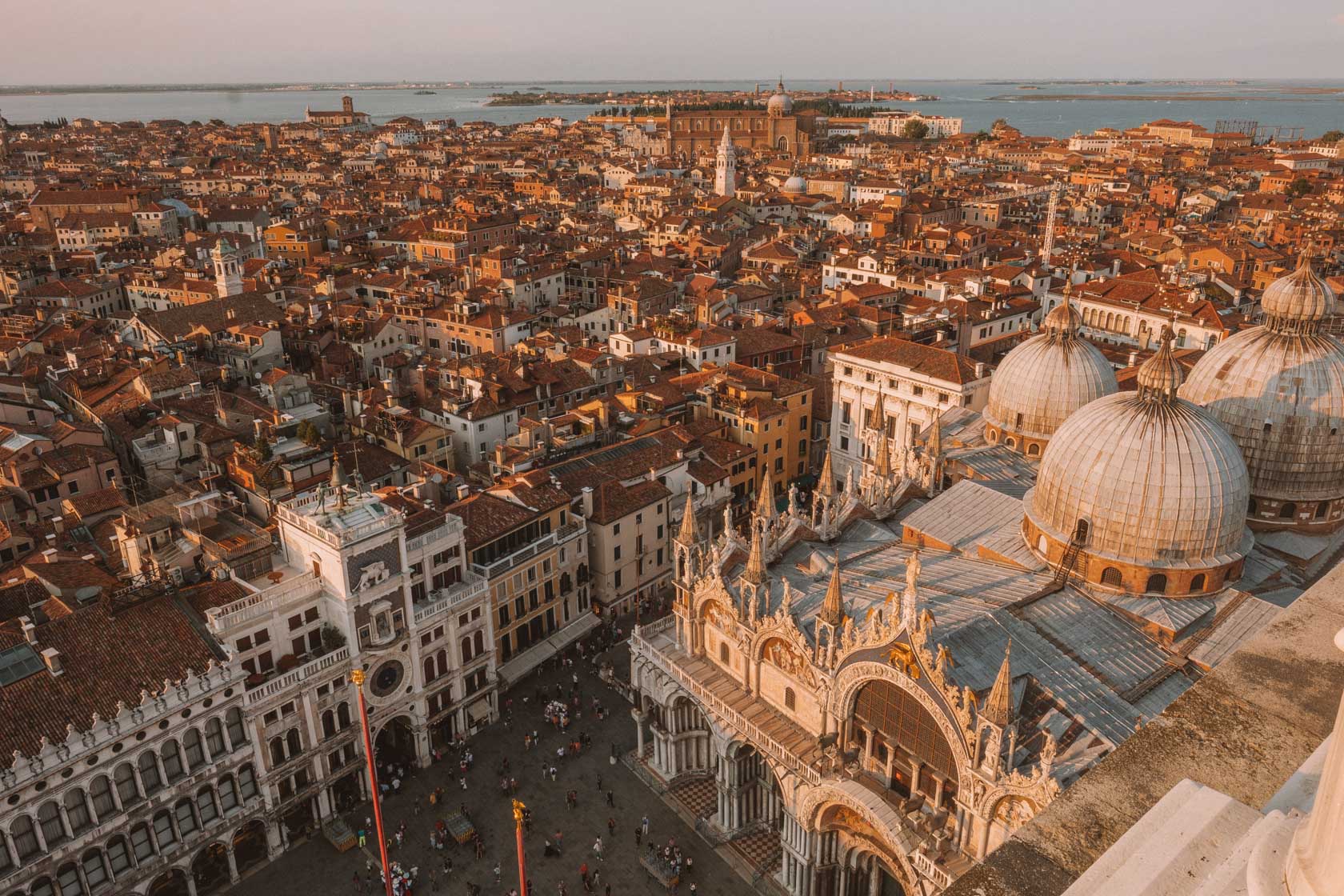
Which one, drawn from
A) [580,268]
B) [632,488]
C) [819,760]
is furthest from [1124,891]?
[580,268]

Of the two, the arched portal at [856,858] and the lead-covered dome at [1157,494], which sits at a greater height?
the lead-covered dome at [1157,494]

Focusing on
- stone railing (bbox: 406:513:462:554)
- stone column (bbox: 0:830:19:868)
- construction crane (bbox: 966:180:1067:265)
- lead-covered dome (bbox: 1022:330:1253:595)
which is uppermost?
lead-covered dome (bbox: 1022:330:1253:595)

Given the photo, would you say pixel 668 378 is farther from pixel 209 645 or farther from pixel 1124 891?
pixel 1124 891

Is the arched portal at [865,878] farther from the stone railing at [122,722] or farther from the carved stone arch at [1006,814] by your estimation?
the stone railing at [122,722]

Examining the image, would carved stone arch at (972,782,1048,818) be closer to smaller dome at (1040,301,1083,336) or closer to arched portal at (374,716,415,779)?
smaller dome at (1040,301,1083,336)

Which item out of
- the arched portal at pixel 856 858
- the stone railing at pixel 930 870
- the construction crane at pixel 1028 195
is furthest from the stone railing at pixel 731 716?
the construction crane at pixel 1028 195

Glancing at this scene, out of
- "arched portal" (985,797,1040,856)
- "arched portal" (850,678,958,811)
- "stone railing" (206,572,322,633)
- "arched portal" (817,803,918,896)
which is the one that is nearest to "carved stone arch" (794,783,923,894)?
"arched portal" (817,803,918,896)

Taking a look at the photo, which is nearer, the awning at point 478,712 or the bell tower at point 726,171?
the awning at point 478,712

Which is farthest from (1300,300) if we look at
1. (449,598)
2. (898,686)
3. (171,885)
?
(171,885)

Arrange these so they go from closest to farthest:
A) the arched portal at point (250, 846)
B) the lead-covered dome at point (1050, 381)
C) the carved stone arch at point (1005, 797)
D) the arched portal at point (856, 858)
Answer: the carved stone arch at point (1005, 797)
the arched portal at point (856, 858)
the arched portal at point (250, 846)
the lead-covered dome at point (1050, 381)
